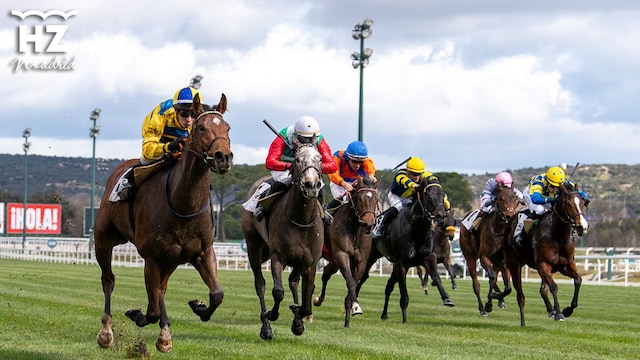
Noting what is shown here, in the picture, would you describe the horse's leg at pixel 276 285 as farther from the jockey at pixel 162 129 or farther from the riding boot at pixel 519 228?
the riding boot at pixel 519 228

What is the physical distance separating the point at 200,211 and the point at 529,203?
897 centimetres

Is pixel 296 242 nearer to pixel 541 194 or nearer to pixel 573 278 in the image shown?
pixel 573 278

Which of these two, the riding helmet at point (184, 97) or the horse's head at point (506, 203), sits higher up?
the riding helmet at point (184, 97)

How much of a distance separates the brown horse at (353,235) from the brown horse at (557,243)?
2424mm

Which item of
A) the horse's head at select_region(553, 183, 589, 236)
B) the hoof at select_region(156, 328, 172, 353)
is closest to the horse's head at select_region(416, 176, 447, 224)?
the horse's head at select_region(553, 183, 589, 236)

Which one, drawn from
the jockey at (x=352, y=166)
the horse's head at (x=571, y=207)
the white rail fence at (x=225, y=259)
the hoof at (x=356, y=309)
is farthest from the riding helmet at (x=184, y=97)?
the white rail fence at (x=225, y=259)

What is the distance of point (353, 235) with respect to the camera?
1511 cm

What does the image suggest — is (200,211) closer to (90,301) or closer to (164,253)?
(164,253)

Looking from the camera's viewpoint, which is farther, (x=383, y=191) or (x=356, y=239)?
(x=383, y=191)

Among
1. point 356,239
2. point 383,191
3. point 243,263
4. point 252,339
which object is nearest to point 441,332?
point 356,239

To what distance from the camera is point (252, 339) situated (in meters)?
12.0

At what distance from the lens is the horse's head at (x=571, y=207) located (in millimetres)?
16000

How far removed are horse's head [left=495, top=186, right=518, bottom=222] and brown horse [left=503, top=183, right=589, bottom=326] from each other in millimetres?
612

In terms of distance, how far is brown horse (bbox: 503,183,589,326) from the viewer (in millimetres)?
16203
